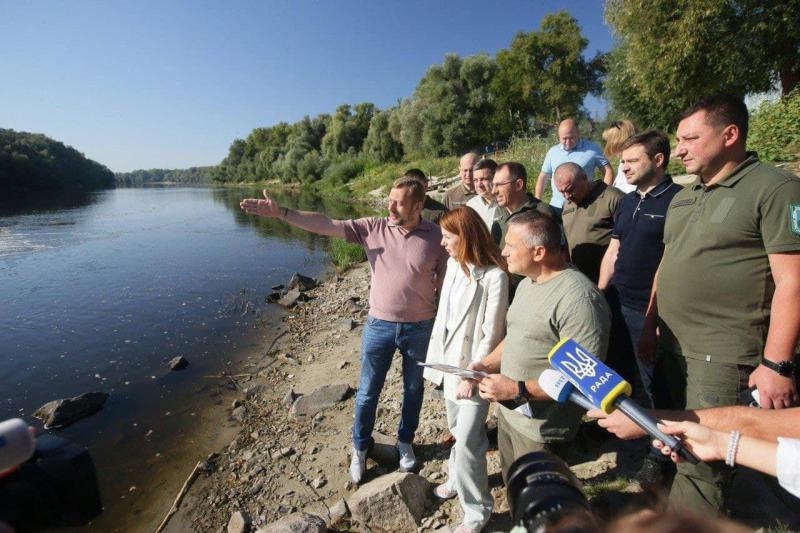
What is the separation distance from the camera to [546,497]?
108 cm

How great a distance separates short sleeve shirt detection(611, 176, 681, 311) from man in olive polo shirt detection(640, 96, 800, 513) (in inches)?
26.8

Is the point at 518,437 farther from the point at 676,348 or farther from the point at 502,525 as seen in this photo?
the point at 676,348

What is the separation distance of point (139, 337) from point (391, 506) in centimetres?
750

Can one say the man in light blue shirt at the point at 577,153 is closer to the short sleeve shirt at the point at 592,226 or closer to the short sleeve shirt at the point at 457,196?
the short sleeve shirt at the point at 457,196

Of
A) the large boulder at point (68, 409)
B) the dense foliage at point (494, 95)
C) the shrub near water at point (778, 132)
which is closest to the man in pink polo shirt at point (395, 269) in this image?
the large boulder at point (68, 409)

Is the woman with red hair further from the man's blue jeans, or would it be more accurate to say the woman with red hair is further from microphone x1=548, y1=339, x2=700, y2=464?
microphone x1=548, y1=339, x2=700, y2=464

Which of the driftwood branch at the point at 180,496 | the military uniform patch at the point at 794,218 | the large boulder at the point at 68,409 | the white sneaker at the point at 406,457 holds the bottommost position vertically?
the large boulder at the point at 68,409

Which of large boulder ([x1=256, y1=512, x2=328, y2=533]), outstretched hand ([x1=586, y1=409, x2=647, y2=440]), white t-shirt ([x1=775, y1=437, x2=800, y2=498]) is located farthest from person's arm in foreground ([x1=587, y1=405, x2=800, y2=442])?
large boulder ([x1=256, y1=512, x2=328, y2=533])

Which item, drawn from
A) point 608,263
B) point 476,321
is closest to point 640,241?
point 608,263

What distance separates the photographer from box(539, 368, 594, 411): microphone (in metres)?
1.48

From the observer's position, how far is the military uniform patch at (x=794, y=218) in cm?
178

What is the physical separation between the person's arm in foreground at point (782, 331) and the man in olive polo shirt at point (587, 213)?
171 centimetres

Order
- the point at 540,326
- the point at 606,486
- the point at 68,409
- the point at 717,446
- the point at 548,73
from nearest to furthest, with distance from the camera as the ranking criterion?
the point at 717,446 → the point at 540,326 → the point at 606,486 → the point at 68,409 → the point at 548,73

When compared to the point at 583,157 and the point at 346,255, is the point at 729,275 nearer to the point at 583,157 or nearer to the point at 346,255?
the point at 583,157
